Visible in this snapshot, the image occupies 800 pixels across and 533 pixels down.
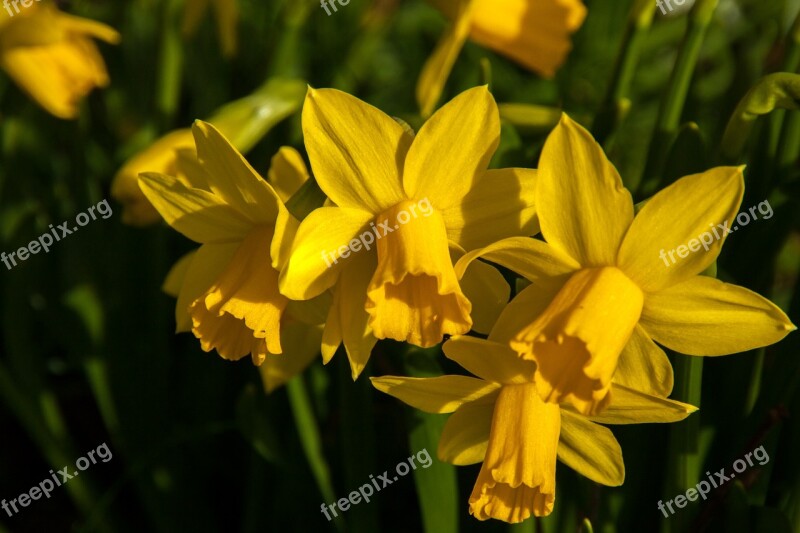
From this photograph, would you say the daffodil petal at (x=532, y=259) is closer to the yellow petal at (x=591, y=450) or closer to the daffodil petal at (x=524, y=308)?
the daffodil petal at (x=524, y=308)

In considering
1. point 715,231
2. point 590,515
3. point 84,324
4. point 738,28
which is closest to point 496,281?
point 715,231

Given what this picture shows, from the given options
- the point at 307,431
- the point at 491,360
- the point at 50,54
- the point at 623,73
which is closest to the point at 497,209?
the point at 491,360

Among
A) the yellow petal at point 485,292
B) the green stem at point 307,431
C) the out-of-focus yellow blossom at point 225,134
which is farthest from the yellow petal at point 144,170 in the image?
the yellow petal at point 485,292

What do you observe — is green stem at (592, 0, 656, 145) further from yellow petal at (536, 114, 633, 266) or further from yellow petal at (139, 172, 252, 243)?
yellow petal at (139, 172, 252, 243)

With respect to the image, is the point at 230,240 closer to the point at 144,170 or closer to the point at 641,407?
the point at 144,170

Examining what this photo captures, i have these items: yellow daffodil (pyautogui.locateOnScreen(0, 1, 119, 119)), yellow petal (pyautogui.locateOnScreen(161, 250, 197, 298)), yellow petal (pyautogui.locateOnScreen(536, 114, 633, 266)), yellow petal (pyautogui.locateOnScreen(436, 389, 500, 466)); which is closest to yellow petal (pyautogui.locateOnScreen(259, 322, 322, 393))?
yellow petal (pyautogui.locateOnScreen(161, 250, 197, 298))

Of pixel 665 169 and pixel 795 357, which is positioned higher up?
pixel 665 169

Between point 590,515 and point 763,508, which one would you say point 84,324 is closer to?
point 590,515
